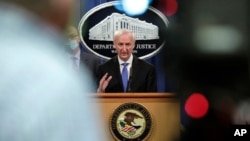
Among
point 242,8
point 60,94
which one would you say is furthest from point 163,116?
point 60,94

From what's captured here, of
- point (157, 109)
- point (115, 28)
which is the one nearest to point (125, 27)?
point (115, 28)

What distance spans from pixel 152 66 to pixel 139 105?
14cm

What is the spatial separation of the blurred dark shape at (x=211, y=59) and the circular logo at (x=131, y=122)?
0.41 feet

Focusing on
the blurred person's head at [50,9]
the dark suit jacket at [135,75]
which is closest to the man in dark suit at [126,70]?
the dark suit jacket at [135,75]

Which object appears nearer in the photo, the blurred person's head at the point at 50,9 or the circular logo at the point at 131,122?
the blurred person's head at the point at 50,9

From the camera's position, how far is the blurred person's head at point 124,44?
72.6 inches

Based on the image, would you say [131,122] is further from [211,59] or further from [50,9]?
[50,9]

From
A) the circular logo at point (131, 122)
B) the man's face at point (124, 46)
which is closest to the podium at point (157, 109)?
the circular logo at point (131, 122)

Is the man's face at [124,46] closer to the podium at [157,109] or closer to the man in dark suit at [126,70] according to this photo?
the man in dark suit at [126,70]

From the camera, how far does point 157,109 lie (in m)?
1.81

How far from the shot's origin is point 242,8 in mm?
1808

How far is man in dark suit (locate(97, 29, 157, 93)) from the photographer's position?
1.83m

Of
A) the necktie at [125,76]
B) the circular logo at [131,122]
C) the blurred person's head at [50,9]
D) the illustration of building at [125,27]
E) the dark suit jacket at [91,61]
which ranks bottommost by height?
the circular logo at [131,122]

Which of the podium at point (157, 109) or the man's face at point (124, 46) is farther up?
the man's face at point (124, 46)
